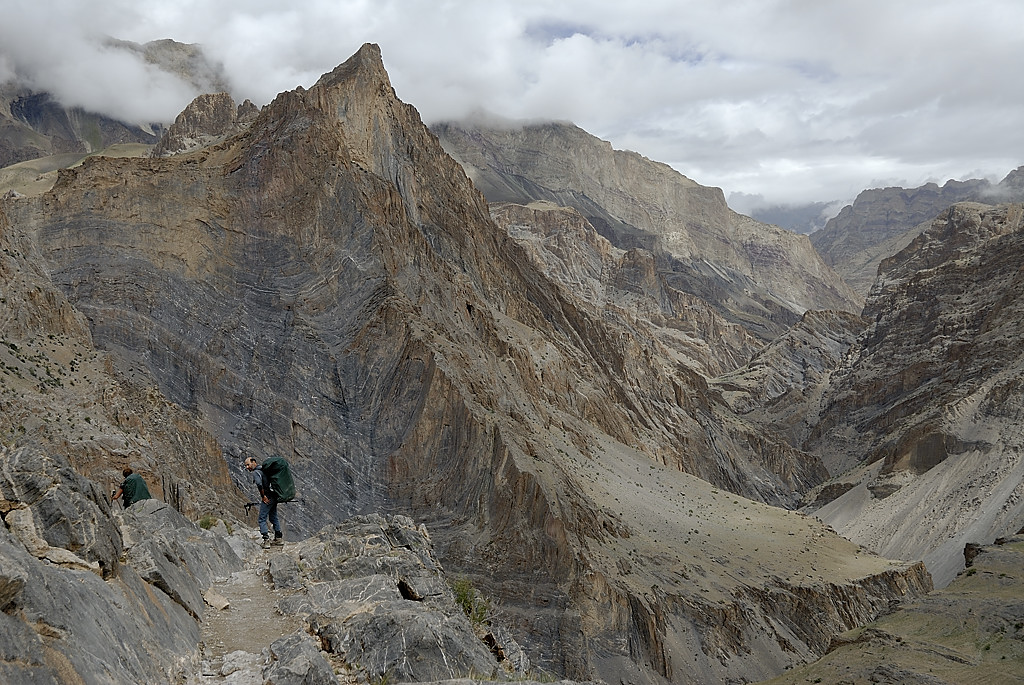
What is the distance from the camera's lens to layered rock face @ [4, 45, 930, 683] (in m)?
36.0

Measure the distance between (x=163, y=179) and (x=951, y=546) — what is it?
58.8m

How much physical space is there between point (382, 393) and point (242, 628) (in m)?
29.7

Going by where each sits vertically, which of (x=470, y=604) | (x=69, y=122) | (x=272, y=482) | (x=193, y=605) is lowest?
(x=470, y=604)

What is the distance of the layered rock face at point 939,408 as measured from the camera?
230 feet

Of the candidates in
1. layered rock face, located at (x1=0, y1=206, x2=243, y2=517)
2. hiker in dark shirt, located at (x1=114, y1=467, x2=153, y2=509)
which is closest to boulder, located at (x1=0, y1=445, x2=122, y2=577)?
hiker in dark shirt, located at (x1=114, y1=467, x2=153, y2=509)

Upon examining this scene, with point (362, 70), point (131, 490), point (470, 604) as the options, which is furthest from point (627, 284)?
point (470, 604)

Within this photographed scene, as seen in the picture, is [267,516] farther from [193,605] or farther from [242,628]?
[242,628]

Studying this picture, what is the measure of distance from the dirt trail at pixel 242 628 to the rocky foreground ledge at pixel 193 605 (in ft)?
0.08

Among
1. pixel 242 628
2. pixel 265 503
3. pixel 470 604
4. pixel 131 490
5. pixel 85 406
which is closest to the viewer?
pixel 242 628

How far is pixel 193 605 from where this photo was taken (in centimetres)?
1105

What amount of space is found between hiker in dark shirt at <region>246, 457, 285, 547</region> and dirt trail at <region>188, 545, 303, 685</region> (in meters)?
1.95

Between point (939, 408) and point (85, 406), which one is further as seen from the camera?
point (939, 408)

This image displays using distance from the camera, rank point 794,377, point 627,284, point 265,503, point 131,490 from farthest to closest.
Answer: point 627,284, point 794,377, point 265,503, point 131,490

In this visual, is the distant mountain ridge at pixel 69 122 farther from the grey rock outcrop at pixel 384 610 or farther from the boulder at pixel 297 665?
the boulder at pixel 297 665
